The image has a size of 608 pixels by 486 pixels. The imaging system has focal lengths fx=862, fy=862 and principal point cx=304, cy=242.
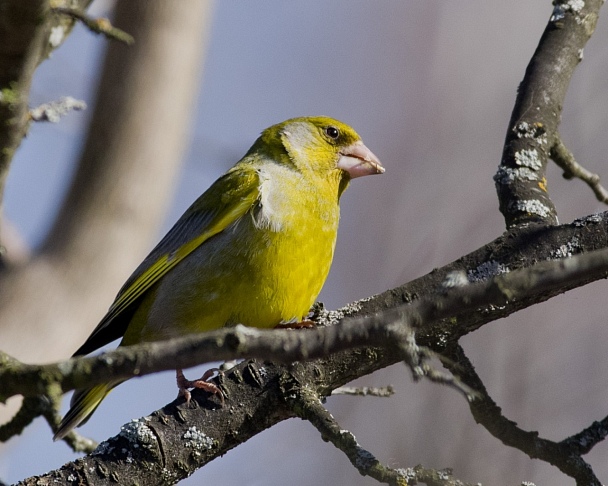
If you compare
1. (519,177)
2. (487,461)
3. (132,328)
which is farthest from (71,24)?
(487,461)

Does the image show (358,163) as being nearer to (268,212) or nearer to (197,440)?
(268,212)

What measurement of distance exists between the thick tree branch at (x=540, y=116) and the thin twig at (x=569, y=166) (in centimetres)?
6

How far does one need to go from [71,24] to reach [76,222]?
198 cm

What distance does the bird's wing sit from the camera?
14.3 ft

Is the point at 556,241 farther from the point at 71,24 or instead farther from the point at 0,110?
the point at 71,24

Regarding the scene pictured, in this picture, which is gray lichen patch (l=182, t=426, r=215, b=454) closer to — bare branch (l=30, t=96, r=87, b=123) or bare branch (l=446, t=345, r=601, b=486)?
bare branch (l=446, t=345, r=601, b=486)

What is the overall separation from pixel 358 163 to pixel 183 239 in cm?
112

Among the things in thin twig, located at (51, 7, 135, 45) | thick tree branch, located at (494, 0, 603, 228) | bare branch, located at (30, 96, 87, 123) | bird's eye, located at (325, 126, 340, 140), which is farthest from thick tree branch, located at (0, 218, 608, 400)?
bird's eye, located at (325, 126, 340, 140)

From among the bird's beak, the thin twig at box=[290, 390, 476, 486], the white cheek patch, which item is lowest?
the thin twig at box=[290, 390, 476, 486]

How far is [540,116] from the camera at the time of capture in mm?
3736

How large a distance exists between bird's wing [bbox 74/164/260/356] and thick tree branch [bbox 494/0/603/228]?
4.46ft

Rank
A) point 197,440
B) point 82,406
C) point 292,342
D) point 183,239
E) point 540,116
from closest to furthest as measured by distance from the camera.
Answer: point 292,342 → point 197,440 → point 540,116 → point 82,406 → point 183,239

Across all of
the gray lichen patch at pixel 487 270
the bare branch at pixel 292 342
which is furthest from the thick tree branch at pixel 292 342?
the gray lichen patch at pixel 487 270

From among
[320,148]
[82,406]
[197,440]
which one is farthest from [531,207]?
[82,406]
